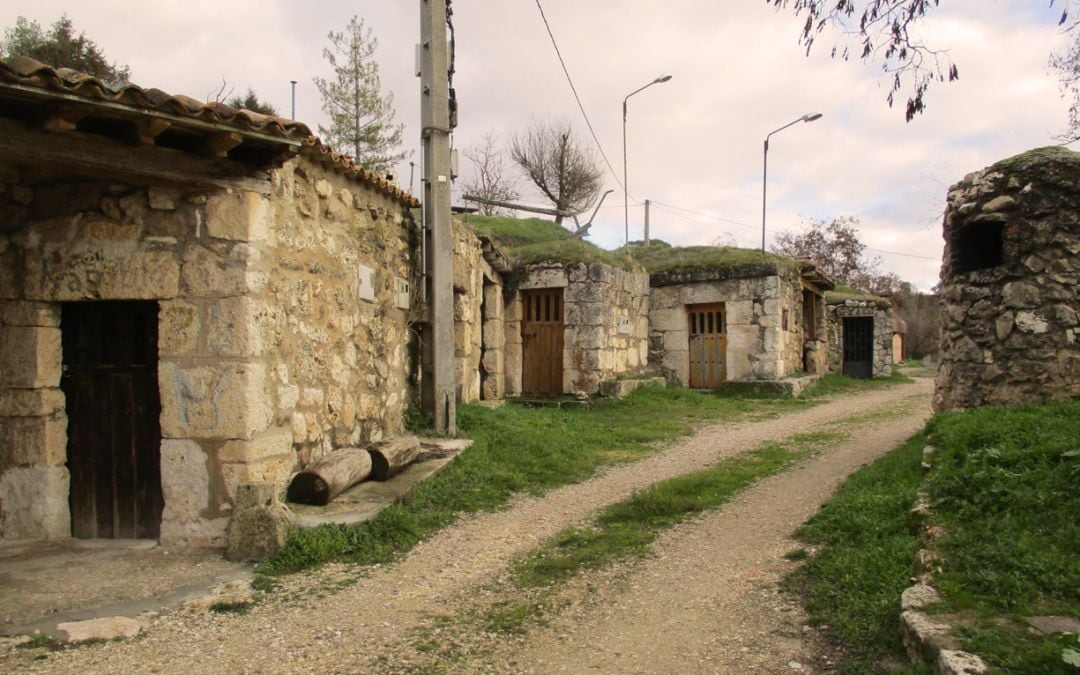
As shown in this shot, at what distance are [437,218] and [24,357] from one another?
14.7 ft

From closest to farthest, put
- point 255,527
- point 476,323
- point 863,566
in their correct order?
point 863,566 < point 255,527 < point 476,323

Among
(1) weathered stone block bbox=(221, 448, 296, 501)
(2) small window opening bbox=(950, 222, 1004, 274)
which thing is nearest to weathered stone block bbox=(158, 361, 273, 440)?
(1) weathered stone block bbox=(221, 448, 296, 501)

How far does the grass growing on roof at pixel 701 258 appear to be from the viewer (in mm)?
15094

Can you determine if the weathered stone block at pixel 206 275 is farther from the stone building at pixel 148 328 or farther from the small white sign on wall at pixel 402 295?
the small white sign on wall at pixel 402 295

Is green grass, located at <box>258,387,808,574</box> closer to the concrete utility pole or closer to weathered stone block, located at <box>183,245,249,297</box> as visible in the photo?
the concrete utility pole

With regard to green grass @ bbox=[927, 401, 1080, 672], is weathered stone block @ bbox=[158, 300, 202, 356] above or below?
above

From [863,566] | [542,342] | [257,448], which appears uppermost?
[542,342]

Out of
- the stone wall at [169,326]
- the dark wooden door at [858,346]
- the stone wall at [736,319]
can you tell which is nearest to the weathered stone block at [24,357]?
the stone wall at [169,326]

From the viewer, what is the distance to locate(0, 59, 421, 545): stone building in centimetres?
488

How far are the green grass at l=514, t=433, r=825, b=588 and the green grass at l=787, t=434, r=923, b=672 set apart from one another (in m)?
0.97

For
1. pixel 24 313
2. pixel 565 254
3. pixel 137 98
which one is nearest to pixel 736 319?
pixel 565 254

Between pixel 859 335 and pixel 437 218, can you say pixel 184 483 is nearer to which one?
pixel 437 218

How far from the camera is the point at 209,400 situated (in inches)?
195

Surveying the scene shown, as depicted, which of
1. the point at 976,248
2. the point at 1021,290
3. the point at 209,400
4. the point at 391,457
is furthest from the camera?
the point at 976,248
